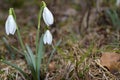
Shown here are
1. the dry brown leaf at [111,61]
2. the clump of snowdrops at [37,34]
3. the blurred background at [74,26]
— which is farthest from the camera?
the blurred background at [74,26]

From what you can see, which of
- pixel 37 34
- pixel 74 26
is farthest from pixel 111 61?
pixel 74 26

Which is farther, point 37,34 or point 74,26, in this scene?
point 74,26

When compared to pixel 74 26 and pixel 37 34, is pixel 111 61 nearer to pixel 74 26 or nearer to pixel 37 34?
pixel 37 34

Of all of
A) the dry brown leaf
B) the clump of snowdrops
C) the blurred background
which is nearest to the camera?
the clump of snowdrops

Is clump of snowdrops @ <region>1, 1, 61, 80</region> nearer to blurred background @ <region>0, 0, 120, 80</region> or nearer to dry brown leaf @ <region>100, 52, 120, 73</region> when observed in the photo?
blurred background @ <region>0, 0, 120, 80</region>

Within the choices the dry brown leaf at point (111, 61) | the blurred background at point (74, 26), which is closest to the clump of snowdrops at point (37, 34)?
the blurred background at point (74, 26)

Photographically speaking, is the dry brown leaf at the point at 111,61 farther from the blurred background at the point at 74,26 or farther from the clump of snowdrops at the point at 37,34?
the clump of snowdrops at the point at 37,34

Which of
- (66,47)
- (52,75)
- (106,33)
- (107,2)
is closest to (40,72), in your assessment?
(52,75)

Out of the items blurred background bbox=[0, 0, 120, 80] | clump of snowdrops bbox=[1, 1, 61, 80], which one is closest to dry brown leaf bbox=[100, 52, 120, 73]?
blurred background bbox=[0, 0, 120, 80]

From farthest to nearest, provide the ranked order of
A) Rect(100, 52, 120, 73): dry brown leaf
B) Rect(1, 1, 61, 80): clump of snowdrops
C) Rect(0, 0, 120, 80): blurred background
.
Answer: Rect(0, 0, 120, 80): blurred background
Rect(100, 52, 120, 73): dry brown leaf
Rect(1, 1, 61, 80): clump of snowdrops
